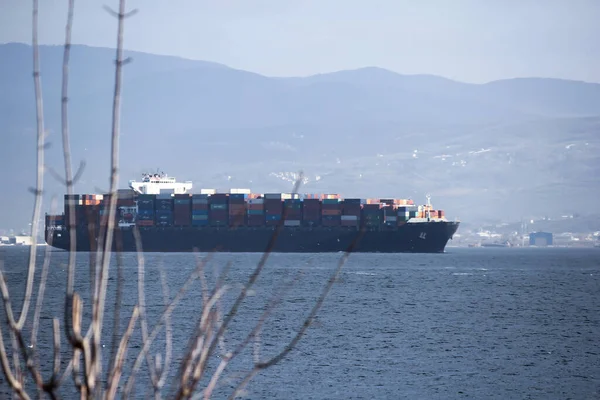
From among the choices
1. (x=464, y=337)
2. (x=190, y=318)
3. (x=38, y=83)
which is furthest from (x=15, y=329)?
(x=190, y=318)

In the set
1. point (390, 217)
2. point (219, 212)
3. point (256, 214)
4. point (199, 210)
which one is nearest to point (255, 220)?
point (256, 214)

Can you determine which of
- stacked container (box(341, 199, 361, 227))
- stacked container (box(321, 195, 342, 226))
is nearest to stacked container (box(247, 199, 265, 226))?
stacked container (box(321, 195, 342, 226))

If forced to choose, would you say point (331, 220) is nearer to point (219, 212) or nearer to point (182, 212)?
point (219, 212)

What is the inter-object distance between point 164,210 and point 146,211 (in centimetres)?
142

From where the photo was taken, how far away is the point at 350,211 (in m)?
77.6

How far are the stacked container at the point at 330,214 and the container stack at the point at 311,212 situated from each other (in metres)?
0.39

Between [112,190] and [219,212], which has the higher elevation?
[219,212]

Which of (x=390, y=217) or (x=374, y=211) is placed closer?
(x=374, y=211)

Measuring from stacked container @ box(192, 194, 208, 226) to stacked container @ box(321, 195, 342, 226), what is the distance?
9258mm

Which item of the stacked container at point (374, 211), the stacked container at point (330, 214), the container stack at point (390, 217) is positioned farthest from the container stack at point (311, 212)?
A: the container stack at point (390, 217)

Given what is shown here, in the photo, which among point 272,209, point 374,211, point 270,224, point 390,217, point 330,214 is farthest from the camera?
point 272,209

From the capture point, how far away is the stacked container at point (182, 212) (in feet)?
259

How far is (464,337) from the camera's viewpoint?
91.1ft

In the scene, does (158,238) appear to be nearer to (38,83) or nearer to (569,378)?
(569,378)
